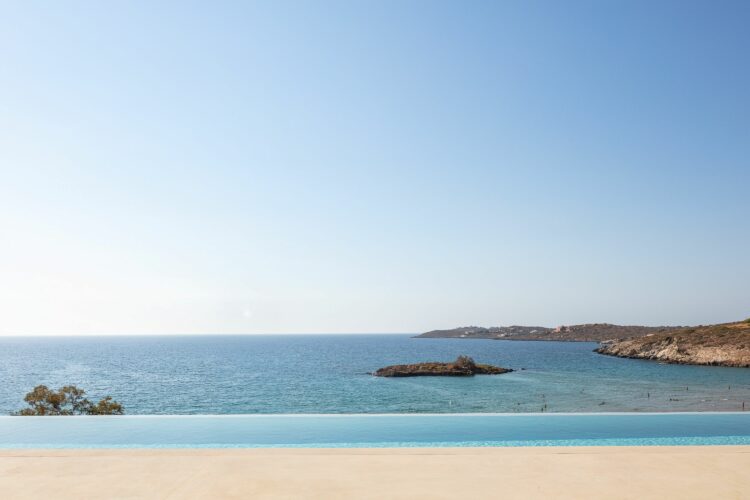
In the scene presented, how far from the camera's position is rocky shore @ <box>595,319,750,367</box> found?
61781 mm

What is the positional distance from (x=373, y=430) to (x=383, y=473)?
5.31 meters

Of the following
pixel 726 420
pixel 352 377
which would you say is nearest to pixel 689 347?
pixel 352 377

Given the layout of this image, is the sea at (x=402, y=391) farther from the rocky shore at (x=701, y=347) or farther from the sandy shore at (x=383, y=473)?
the sandy shore at (x=383, y=473)

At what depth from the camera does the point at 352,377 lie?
175 feet

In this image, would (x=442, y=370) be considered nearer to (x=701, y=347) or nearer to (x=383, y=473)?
(x=701, y=347)

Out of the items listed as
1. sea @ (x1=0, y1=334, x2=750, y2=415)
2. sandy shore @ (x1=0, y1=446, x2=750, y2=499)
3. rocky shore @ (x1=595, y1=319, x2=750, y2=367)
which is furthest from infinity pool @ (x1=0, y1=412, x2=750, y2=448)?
rocky shore @ (x1=595, y1=319, x2=750, y2=367)

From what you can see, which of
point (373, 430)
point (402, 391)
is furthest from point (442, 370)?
point (373, 430)

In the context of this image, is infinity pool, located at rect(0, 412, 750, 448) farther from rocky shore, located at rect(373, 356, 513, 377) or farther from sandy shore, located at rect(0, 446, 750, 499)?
rocky shore, located at rect(373, 356, 513, 377)

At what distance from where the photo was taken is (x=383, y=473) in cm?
802

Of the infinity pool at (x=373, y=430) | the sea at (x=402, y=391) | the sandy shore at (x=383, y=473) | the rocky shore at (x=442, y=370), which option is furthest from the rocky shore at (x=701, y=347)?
the sandy shore at (x=383, y=473)

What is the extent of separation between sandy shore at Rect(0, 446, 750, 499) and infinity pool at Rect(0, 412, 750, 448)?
2268mm

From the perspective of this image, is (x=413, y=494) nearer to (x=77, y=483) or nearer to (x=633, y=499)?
(x=633, y=499)

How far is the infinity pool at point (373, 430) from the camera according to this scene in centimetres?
1195

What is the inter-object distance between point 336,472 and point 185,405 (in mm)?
32931
